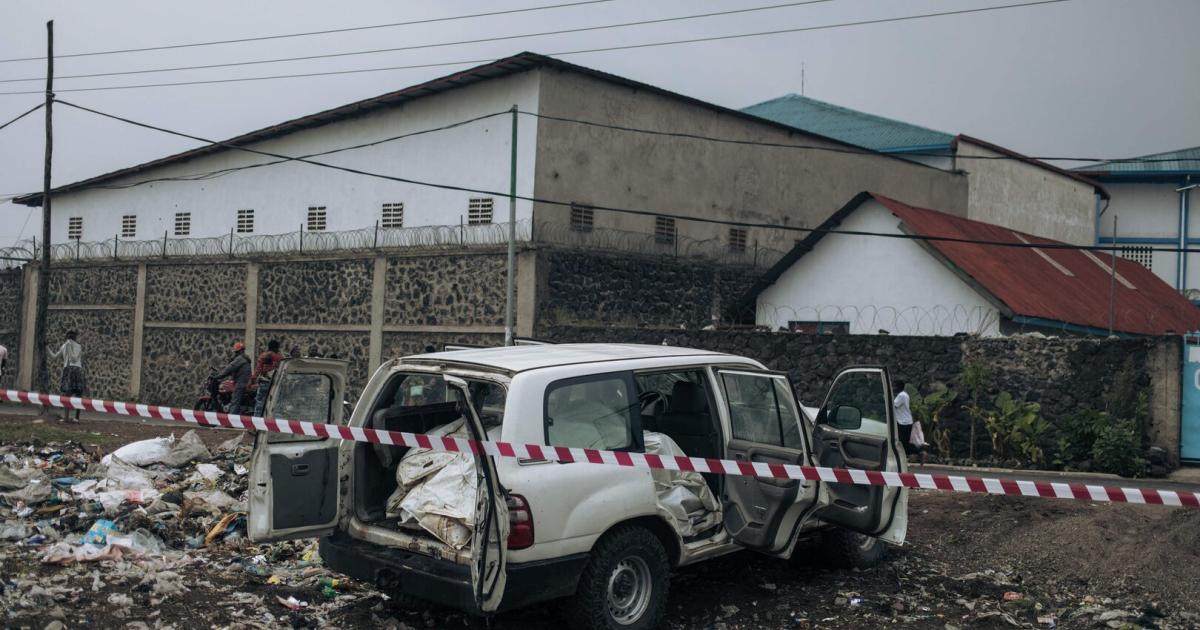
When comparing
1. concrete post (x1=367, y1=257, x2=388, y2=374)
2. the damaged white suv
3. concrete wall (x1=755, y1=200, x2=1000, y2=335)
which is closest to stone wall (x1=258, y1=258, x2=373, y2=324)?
concrete post (x1=367, y1=257, x2=388, y2=374)

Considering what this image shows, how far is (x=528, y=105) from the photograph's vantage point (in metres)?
21.1

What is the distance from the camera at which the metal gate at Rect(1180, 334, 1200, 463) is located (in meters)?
14.6

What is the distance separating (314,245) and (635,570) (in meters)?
20.7

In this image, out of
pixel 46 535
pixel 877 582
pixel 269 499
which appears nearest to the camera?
pixel 269 499

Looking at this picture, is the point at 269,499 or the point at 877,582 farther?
the point at 877,582

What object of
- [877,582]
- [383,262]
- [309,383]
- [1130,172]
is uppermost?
[1130,172]

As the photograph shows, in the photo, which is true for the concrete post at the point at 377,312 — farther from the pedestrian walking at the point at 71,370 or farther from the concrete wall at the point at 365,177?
the pedestrian walking at the point at 71,370

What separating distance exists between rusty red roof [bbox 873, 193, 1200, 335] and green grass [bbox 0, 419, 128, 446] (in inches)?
581

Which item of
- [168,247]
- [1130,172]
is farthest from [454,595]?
[1130,172]

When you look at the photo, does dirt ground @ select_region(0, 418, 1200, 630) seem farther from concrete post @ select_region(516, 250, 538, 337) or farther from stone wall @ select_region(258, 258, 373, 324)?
stone wall @ select_region(258, 258, 373, 324)

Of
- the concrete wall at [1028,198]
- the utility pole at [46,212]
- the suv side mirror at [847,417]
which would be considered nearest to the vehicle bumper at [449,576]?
the suv side mirror at [847,417]

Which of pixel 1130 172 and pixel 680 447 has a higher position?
pixel 1130 172

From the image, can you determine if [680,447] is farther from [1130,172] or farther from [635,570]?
[1130,172]

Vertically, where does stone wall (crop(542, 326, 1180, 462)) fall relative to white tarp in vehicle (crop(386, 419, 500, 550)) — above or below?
above
